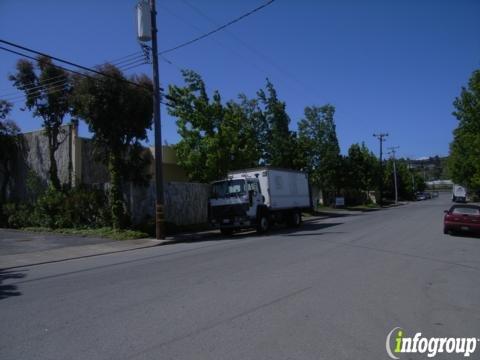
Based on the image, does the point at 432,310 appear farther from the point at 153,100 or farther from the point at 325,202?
the point at 325,202

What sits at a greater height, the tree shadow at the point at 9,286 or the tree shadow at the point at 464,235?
the tree shadow at the point at 9,286

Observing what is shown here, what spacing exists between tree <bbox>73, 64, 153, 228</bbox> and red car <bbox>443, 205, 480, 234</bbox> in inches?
563

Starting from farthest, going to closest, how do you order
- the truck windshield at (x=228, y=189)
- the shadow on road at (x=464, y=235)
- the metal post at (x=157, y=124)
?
the truck windshield at (x=228, y=189), the metal post at (x=157, y=124), the shadow on road at (x=464, y=235)

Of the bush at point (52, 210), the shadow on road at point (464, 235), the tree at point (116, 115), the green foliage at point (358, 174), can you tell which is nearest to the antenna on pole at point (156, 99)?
the tree at point (116, 115)

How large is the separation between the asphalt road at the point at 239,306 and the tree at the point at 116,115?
8.24m

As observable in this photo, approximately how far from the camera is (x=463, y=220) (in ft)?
61.4

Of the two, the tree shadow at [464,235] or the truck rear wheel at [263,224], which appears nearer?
the tree shadow at [464,235]

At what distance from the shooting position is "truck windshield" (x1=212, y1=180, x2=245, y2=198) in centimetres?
2120

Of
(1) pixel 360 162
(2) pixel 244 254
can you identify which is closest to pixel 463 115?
(1) pixel 360 162

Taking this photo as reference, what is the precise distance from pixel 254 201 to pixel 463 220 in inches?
358

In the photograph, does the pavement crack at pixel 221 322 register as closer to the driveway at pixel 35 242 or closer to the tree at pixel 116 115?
the driveway at pixel 35 242

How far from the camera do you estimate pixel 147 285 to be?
8969mm

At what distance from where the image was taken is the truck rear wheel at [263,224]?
2164 centimetres

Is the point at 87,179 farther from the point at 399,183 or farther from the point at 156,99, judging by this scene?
the point at 399,183
